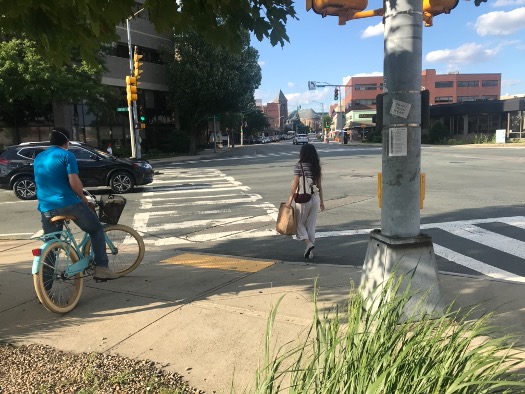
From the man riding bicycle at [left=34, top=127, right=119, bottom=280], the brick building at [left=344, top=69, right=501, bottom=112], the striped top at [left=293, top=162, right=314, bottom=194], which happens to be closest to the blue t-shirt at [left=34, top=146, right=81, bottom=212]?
the man riding bicycle at [left=34, top=127, right=119, bottom=280]

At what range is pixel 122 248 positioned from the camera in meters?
5.74

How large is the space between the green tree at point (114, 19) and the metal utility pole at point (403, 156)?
1.22m

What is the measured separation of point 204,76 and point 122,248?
35.6m

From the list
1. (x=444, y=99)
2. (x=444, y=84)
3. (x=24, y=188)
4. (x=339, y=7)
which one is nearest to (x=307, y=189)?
(x=339, y=7)

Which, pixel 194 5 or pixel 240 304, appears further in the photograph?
pixel 240 304

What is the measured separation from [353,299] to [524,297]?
10.6ft

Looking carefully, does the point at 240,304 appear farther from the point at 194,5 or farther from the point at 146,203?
the point at 146,203

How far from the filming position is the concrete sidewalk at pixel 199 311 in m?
3.56

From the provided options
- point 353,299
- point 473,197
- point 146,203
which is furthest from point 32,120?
point 353,299

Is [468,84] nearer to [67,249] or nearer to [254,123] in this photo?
[254,123]

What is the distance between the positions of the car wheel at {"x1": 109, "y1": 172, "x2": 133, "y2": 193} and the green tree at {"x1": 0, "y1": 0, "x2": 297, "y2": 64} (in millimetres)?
11193

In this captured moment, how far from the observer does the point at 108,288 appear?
5.32 metres

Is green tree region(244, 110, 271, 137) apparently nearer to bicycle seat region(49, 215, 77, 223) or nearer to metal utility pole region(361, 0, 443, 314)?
bicycle seat region(49, 215, 77, 223)

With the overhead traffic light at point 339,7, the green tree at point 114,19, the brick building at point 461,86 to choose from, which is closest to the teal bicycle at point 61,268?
the green tree at point 114,19
